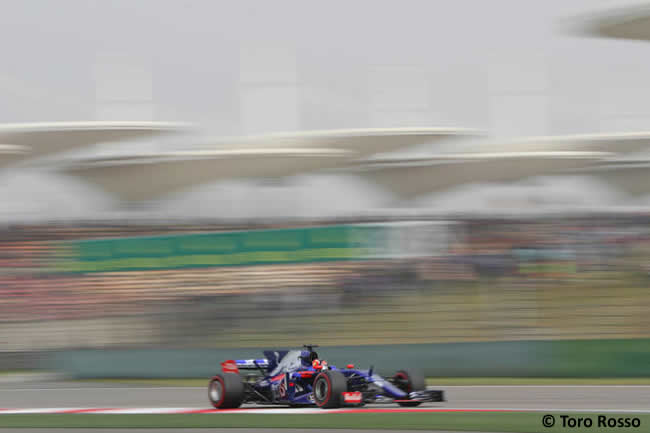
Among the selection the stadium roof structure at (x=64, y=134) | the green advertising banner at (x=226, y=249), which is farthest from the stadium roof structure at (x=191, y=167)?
the green advertising banner at (x=226, y=249)

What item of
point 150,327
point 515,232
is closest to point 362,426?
point 150,327

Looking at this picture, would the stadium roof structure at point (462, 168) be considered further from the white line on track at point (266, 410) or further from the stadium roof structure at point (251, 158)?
the white line on track at point (266, 410)

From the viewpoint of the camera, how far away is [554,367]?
14492mm

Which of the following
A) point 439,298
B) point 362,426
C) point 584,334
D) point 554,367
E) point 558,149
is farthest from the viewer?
point 558,149

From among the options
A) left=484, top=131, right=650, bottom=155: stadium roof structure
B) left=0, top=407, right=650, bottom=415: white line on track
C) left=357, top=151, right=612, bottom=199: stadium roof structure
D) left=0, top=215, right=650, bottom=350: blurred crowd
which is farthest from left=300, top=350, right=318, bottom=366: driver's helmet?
left=484, top=131, right=650, bottom=155: stadium roof structure

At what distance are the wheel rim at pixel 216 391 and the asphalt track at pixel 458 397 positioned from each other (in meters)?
0.81

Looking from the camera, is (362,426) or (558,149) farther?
(558,149)

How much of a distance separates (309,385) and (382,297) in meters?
9.11

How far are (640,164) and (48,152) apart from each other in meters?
21.5

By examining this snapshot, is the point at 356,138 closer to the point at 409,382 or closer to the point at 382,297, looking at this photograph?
the point at 382,297

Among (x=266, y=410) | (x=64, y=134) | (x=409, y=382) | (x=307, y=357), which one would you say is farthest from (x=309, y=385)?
(x=64, y=134)

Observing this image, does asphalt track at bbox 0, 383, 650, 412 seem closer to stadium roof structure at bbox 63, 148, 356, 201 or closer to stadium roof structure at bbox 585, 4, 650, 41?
stadium roof structure at bbox 585, 4, 650, 41

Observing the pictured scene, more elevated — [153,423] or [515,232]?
[515,232]

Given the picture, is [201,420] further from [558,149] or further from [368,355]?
[558,149]
